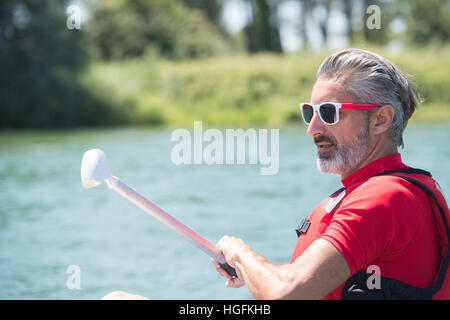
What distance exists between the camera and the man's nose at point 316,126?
1780 mm

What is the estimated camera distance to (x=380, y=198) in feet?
4.93

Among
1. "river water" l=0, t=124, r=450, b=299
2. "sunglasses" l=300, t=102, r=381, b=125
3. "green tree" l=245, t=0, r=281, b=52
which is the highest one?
"green tree" l=245, t=0, r=281, b=52

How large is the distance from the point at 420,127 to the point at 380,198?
55.6 ft

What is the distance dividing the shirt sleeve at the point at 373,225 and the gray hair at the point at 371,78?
28 centimetres

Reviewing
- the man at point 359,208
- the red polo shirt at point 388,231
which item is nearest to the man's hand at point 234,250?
the man at point 359,208

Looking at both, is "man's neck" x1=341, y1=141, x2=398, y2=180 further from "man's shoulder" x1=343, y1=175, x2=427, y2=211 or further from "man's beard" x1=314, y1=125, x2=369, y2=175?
"man's shoulder" x1=343, y1=175, x2=427, y2=211

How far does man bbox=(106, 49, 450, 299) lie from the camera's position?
1.46 meters

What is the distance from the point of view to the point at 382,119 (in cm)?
174

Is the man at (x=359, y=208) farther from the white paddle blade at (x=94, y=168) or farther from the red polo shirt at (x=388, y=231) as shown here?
the white paddle blade at (x=94, y=168)

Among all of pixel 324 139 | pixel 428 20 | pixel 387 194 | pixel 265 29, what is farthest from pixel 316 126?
pixel 428 20

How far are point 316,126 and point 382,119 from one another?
180mm

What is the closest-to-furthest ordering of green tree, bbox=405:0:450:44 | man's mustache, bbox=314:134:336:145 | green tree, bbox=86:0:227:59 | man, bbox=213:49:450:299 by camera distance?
man, bbox=213:49:450:299
man's mustache, bbox=314:134:336:145
green tree, bbox=86:0:227:59
green tree, bbox=405:0:450:44

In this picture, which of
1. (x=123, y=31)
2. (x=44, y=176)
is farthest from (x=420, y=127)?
(x=123, y=31)

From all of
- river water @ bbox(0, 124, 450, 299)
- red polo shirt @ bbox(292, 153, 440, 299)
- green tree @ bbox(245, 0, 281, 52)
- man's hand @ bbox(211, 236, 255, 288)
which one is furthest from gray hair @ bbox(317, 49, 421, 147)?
green tree @ bbox(245, 0, 281, 52)
